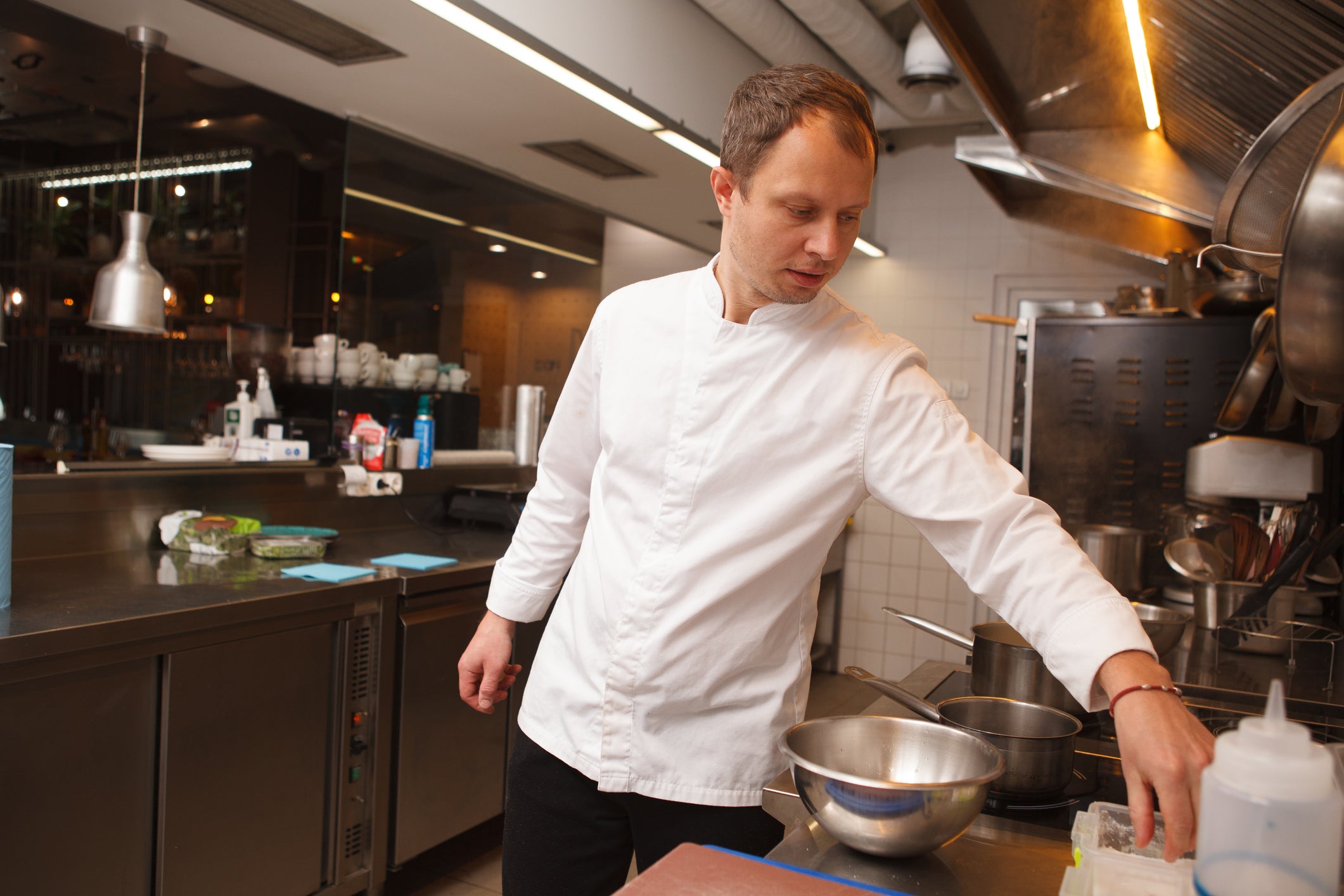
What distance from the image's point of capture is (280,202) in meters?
5.34

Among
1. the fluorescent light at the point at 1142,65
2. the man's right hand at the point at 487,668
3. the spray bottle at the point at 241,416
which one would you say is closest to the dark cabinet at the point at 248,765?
A: the man's right hand at the point at 487,668

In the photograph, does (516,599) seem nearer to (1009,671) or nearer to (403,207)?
(1009,671)

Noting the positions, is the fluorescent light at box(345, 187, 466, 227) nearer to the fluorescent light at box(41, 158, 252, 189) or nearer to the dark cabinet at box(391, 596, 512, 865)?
the dark cabinet at box(391, 596, 512, 865)

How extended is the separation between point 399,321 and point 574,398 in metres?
2.48

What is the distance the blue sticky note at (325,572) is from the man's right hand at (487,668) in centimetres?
103

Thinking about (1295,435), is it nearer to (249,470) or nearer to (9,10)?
(249,470)

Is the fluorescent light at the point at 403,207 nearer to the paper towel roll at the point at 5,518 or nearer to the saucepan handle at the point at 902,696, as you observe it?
the paper towel roll at the point at 5,518

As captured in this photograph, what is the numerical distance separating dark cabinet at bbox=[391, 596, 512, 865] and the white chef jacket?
4.28 ft

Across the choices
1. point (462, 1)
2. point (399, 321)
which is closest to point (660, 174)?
point (399, 321)

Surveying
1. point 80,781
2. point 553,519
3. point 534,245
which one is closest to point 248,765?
point 80,781

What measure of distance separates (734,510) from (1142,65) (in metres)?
1.50

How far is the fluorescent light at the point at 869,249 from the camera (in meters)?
4.93

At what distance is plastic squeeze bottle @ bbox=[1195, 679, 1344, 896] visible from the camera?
568mm

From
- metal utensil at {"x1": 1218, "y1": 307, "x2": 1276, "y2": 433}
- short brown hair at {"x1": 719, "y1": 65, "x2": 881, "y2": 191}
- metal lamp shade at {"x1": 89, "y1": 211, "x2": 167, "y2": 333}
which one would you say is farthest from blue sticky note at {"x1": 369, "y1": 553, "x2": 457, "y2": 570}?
metal utensil at {"x1": 1218, "y1": 307, "x2": 1276, "y2": 433}
